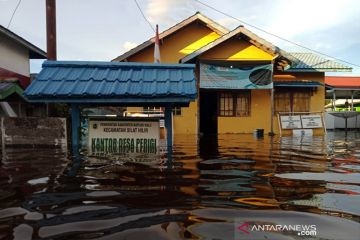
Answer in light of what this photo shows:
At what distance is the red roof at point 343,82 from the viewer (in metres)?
25.5

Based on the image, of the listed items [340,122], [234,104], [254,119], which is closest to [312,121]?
[254,119]

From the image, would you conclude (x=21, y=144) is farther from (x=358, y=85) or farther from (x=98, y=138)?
(x=358, y=85)

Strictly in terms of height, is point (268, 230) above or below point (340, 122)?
below

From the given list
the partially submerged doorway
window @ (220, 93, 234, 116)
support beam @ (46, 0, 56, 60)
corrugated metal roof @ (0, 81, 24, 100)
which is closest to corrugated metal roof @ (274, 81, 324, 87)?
window @ (220, 93, 234, 116)

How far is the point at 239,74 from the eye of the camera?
1798 cm

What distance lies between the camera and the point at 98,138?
6914 millimetres

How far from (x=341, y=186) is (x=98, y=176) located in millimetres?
3771

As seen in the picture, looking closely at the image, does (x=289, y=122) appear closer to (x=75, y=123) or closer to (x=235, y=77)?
(x=235, y=77)

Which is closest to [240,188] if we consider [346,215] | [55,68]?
[346,215]

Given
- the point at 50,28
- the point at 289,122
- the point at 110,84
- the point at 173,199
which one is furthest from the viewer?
the point at 289,122

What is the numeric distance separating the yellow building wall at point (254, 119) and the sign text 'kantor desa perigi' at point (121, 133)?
41.0ft

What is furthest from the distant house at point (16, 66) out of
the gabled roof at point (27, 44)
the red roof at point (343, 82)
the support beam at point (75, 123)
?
the red roof at point (343, 82)

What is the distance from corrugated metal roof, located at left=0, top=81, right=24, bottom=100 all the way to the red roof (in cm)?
2038

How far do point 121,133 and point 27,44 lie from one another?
46.7ft
